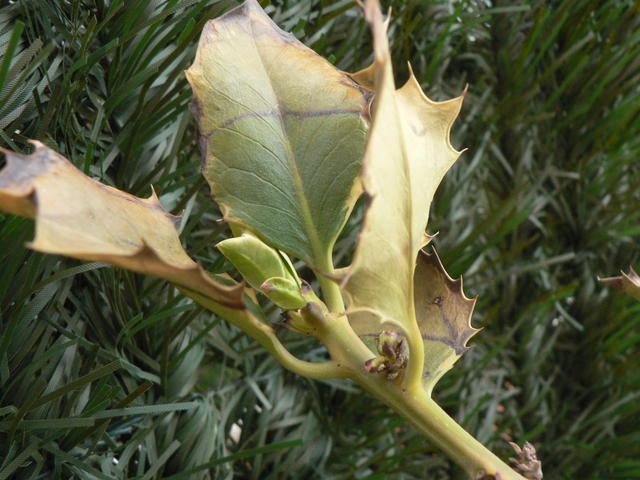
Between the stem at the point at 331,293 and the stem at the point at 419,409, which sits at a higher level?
the stem at the point at 331,293

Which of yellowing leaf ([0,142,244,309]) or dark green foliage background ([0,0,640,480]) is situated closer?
yellowing leaf ([0,142,244,309])

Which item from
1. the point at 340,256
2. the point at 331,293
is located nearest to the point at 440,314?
the point at 331,293

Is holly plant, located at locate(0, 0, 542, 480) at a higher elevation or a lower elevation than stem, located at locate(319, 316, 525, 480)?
higher

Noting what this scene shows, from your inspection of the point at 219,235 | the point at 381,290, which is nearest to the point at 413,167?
the point at 381,290

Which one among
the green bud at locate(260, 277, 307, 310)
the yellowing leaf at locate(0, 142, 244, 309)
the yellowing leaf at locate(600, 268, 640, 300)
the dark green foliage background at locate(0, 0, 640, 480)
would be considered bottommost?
the dark green foliage background at locate(0, 0, 640, 480)

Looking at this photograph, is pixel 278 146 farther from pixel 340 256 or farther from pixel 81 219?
pixel 340 256

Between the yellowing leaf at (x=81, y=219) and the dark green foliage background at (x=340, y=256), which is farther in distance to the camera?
the dark green foliage background at (x=340, y=256)

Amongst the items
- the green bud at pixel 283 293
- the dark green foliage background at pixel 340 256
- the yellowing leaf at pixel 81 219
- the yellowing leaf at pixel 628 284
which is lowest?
the dark green foliage background at pixel 340 256
